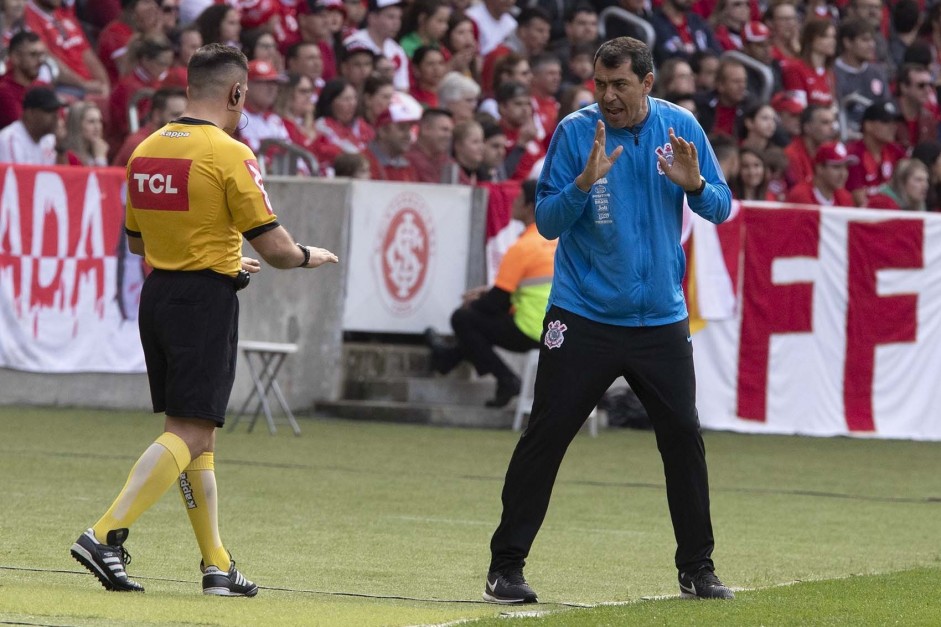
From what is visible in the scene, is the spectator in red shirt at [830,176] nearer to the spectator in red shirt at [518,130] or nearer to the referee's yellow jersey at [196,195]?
the spectator in red shirt at [518,130]

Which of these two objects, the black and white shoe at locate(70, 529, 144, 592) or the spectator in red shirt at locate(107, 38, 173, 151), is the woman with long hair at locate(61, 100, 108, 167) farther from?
the black and white shoe at locate(70, 529, 144, 592)

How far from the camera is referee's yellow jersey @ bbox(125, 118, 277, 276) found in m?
6.93

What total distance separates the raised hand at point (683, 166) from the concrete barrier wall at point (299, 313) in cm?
920

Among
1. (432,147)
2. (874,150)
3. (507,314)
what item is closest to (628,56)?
(507,314)

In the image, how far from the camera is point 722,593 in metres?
7.17

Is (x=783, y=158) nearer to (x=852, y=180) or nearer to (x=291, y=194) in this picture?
(x=852, y=180)

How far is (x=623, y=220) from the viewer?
7164 millimetres

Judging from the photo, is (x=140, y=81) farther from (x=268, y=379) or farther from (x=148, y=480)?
(x=148, y=480)

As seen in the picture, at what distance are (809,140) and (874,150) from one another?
0.82m

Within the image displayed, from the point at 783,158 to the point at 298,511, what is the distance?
31.6ft

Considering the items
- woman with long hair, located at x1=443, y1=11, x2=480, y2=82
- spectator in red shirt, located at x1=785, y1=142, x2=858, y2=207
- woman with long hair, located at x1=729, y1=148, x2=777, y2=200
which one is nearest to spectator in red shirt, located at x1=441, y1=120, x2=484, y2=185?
woman with long hair, located at x1=729, y1=148, x2=777, y2=200

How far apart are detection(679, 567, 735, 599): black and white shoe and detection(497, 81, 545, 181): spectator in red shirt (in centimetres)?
1150

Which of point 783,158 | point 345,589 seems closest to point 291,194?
point 783,158

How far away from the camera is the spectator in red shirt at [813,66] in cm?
2206
